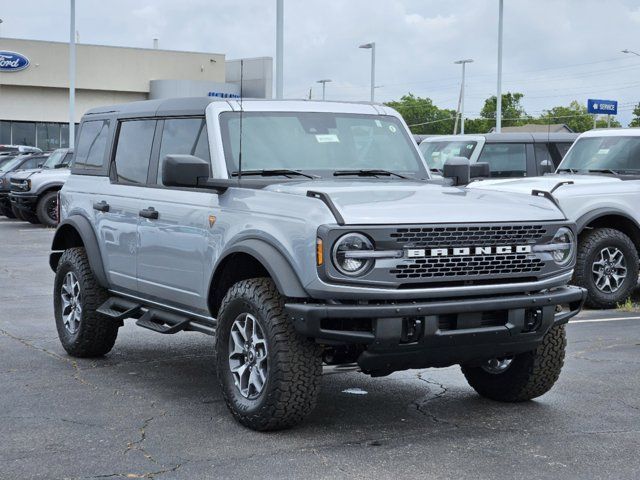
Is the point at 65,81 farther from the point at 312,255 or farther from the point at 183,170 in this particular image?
the point at 312,255

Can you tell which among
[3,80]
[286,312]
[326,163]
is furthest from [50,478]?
[3,80]

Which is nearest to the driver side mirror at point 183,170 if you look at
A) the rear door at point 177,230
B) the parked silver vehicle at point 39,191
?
the rear door at point 177,230

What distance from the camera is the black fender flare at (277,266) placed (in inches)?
225

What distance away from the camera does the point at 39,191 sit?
24812mm

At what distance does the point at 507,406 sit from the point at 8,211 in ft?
77.0

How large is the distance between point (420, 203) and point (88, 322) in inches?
131

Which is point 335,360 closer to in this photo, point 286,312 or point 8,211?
point 286,312

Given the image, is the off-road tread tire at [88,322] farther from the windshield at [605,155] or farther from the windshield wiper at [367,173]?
the windshield at [605,155]

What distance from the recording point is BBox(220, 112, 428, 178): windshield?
703 centimetres

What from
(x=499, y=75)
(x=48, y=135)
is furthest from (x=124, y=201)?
(x=48, y=135)

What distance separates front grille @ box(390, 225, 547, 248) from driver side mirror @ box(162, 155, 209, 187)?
1438 mm

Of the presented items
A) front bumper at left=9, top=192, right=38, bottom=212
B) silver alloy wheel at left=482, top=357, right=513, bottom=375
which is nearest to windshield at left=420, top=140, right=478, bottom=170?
front bumper at left=9, top=192, right=38, bottom=212

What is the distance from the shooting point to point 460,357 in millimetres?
5902

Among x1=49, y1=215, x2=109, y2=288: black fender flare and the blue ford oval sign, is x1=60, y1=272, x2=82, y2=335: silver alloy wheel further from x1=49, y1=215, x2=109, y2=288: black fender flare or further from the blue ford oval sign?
the blue ford oval sign
